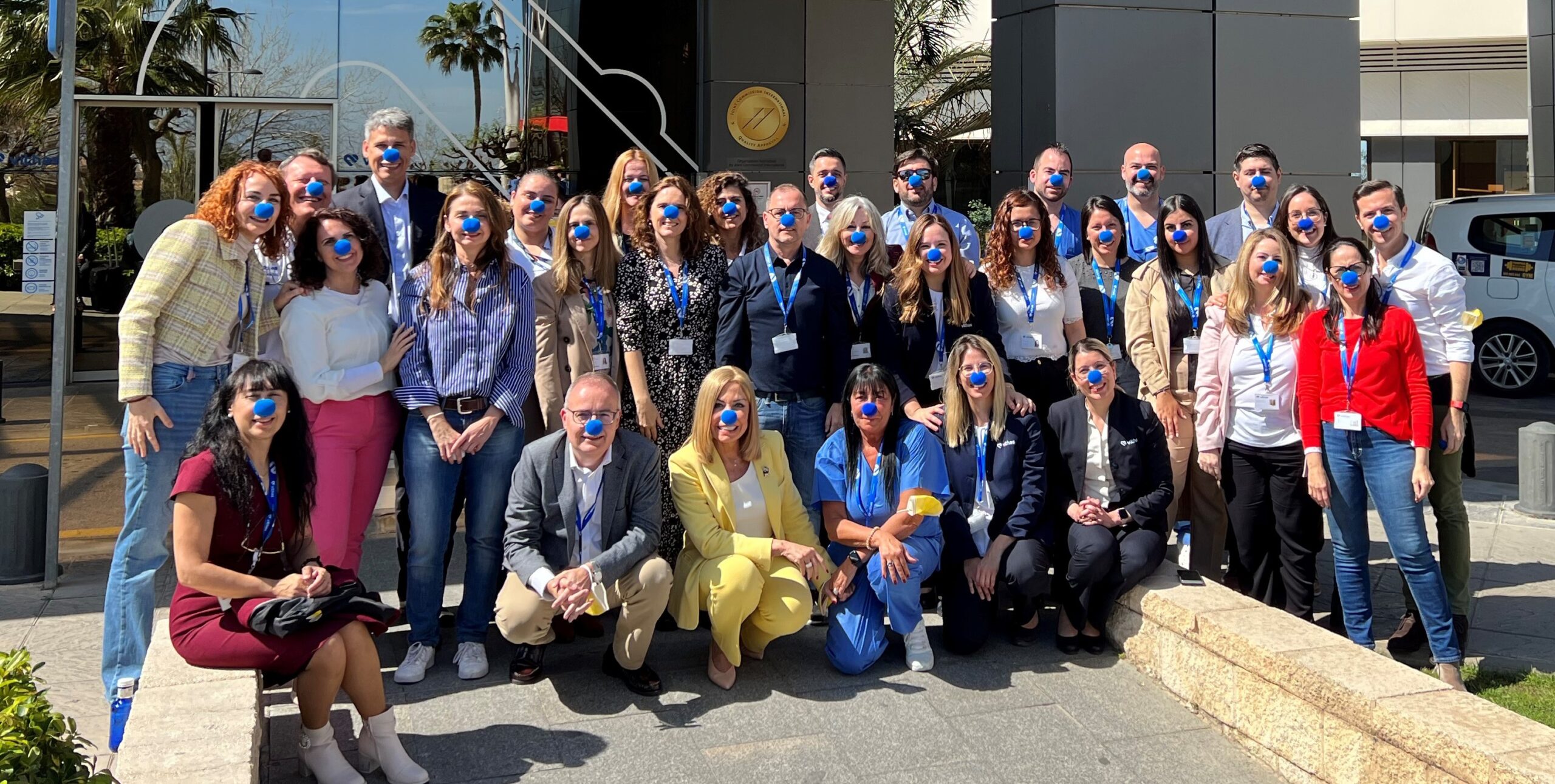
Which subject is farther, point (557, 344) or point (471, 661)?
point (557, 344)

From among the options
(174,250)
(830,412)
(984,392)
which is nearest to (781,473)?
(830,412)

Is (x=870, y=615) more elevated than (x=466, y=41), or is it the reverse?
(x=466, y=41)

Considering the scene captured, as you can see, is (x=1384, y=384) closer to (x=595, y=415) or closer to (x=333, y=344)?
(x=595, y=415)

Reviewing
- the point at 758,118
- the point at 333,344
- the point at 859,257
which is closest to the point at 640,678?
the point at 333,344

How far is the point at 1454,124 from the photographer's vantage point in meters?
27.2

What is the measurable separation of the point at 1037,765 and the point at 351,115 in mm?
6812

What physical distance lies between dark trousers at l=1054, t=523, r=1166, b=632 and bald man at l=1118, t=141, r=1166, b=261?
5.60 feet

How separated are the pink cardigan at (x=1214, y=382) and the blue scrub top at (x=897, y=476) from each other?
117 cm

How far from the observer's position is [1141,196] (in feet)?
20.7

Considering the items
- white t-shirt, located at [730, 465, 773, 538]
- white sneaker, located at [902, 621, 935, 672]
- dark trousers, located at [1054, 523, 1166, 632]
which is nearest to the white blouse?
white t-shirt, located at [730, 465, 773, 538]

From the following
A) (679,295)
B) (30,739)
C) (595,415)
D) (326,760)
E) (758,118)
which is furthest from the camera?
(758,118)

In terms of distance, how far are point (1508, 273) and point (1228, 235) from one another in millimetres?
8808

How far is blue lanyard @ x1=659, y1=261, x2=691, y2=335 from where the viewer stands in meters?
5.22

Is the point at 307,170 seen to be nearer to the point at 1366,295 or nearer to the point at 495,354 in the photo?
the point at 495,354
